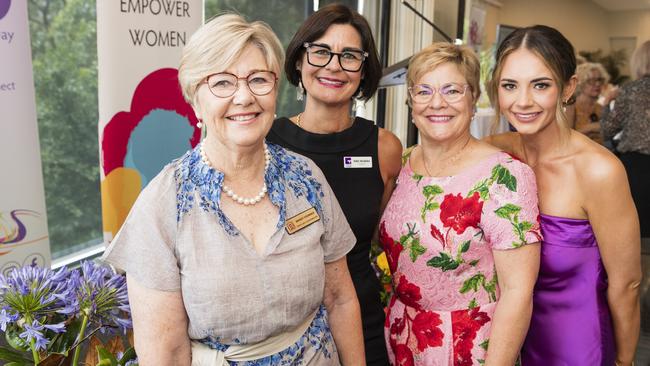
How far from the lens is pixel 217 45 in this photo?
1358 mm

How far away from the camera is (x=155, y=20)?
302 cm

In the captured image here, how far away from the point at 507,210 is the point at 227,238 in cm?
80

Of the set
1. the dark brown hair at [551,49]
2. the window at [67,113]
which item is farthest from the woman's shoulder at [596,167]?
the window at [67,113]

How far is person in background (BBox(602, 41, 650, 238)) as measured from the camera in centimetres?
464

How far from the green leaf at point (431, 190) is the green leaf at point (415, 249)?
142mm

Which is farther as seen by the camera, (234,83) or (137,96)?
(137,96)

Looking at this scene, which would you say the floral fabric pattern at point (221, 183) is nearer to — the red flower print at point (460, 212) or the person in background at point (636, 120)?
the red flower print at point (460, 212)

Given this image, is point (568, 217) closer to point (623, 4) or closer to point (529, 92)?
point (529, 92)

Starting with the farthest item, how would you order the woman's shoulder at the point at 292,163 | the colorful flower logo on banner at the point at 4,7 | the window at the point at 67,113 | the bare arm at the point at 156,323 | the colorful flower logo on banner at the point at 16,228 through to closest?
1. the window at the point at 67,113
2. the colorful flower logo on banner at the point at 16,228
3. the colorful flower logo on banner at the point at 4,7
4. the woman's shoulder at the point at 292,163
5. the bare arm at the point at 156,323

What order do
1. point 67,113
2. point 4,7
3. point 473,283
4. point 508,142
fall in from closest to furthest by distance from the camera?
point 473,283 → point 508,142 → point 4,7 → point 67,113

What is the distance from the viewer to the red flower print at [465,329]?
1.85 metres

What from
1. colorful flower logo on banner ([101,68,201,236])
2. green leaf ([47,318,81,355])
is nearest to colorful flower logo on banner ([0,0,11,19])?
colorful flower logo on banner ([101,68,201,236])

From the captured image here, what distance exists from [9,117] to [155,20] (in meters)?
0.87

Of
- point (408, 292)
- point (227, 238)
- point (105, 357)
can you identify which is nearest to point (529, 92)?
point (408, 292)
